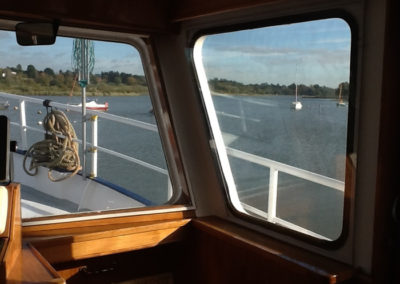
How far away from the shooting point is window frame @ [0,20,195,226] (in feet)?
7.89

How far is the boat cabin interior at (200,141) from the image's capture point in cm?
177

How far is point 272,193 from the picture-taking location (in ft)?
7.89

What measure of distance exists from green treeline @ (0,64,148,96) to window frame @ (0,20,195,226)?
0.09 meters

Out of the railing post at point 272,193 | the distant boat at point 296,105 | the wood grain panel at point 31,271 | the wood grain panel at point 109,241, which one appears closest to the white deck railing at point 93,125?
Result: the wood grain panel at point 109,241

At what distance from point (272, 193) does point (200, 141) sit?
569 millimetres

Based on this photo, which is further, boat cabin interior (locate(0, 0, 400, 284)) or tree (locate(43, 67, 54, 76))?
tree (locate(43, 67, 54, 76))

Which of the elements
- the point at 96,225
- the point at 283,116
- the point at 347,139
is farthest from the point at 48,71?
the point at 347,139

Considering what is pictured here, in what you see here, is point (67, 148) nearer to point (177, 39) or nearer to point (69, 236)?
point (69, 236)

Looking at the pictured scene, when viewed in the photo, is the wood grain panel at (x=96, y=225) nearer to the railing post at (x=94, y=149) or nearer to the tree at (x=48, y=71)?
the railing post at (x=94, y=149)

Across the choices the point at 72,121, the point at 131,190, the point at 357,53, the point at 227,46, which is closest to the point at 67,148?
the point at 72,121

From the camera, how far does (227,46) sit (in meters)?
2.43

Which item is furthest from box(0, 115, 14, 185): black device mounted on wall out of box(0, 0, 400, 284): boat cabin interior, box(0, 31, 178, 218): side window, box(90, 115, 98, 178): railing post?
box(90, 115, 98, 178): railing post

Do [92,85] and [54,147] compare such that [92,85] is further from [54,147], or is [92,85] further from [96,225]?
[96,225]

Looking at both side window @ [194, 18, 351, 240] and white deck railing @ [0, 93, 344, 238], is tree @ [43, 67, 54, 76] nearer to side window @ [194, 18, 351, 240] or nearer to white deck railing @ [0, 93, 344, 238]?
white deck railing @ [0, 93, 344, 238]
